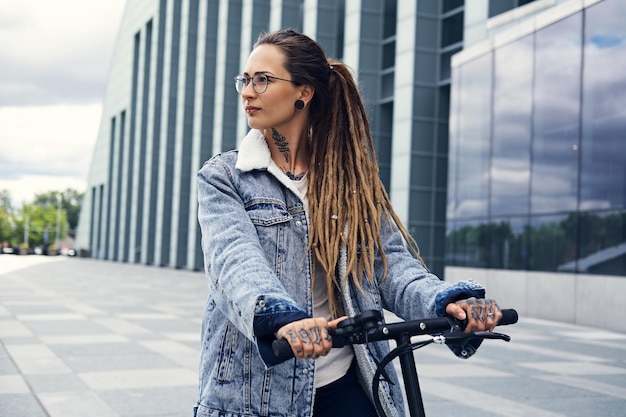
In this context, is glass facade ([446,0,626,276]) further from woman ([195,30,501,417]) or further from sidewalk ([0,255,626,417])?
woman ([195,30,501,417])

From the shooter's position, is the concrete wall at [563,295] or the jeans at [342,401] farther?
the concrete wall at [563,295]

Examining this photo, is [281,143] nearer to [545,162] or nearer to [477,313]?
[477,313]

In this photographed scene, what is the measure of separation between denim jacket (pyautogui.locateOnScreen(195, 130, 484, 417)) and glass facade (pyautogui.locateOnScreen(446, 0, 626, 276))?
12.6m

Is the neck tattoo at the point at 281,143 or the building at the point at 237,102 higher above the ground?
the building at the point at 237,102

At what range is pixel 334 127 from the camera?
2.59 m

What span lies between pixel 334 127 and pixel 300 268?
507 millimetres

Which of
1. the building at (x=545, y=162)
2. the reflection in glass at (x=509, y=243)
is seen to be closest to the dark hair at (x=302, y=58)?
the building at (x=545, y=162)

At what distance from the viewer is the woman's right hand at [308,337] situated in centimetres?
177

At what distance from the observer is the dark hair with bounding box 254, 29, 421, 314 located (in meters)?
2.38

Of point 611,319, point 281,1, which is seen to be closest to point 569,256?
point 611,319

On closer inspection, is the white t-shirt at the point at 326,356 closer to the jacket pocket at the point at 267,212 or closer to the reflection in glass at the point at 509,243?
the jacket pocket at the point at 267,212

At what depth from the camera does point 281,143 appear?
8.42ft

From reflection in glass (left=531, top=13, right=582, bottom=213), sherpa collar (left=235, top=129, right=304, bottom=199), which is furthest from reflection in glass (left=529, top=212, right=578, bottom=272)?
sherpa collar (left=235, top=129, right=304, bottom=199)

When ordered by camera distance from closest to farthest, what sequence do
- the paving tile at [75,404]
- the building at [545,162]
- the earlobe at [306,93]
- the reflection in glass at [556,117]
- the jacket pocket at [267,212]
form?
the jacket pocket at [267,212] → the earlobe at [306,93] → the paving tile at [75,404] → the building at [545,162] → the reflection in glass at [556,117]
